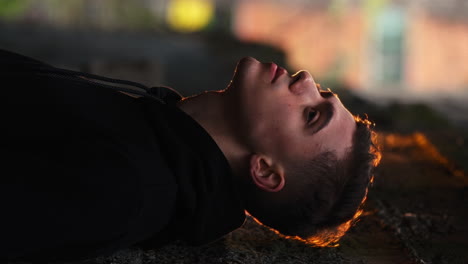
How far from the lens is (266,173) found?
5.95 feet

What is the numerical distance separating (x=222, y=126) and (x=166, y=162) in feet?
0.85

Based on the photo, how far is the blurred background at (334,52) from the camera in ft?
8.82

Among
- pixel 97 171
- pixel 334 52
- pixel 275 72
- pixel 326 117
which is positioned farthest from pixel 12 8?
pixel 97 171

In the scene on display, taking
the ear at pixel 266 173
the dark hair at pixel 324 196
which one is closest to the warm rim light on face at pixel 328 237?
the dark hair at pixel 324 196

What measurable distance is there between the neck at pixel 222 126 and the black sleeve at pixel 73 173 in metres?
0.20

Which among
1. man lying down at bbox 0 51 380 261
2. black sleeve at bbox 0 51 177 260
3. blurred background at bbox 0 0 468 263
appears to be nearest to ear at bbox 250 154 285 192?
man lying down at bbox 0 51 380 261

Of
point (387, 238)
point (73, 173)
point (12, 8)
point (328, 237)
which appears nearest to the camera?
point (73, 173)

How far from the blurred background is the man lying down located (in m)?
0.41

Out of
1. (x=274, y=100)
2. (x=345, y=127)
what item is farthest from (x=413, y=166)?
(x=274, y=100)

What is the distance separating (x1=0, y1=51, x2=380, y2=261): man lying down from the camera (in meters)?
1.36

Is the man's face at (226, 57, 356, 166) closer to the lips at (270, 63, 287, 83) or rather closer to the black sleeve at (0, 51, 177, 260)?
the lips at (270, 63, 287, 83)

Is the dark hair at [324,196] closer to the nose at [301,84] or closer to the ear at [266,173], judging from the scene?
the ear at [266,173]

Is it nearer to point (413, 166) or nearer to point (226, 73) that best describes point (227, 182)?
point (413, 166)

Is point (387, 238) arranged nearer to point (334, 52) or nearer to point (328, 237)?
point (328, 237)
